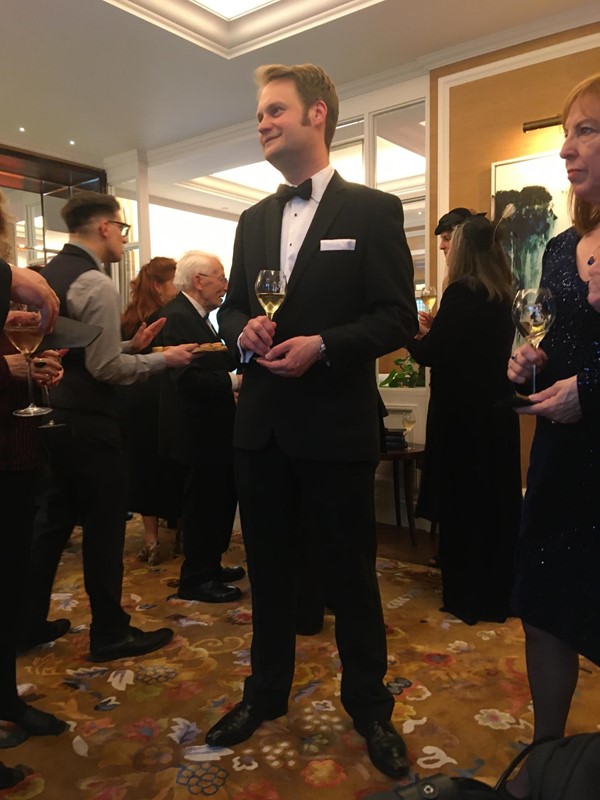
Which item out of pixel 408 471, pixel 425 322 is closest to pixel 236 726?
pixel 425 322

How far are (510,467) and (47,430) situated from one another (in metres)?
1.79

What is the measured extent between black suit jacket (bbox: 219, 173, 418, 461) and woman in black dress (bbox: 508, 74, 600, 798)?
374 mm

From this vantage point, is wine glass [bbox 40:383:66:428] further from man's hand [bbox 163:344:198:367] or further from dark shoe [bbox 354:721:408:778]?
dark shoe [bbox 354:721:408:778]

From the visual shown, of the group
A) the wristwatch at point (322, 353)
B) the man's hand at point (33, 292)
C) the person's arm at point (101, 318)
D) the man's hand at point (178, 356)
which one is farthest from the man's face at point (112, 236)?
the wristwatch at point (322, 353)

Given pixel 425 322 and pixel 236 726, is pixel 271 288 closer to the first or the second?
pixel 236 726

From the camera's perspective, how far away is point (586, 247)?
1373 millimetres

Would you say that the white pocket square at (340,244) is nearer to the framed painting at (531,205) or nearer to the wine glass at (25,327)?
the wine glass at (25,327)

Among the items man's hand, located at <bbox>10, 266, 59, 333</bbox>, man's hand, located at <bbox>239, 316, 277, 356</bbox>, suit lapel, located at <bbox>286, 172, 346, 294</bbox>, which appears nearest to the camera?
man's hand, located at <bbox>10, 266, 59, 333</bbox>

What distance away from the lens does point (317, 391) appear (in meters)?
1.63

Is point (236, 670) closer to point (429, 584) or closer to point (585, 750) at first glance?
point (429, 584)

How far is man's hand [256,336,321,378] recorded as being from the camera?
152cm

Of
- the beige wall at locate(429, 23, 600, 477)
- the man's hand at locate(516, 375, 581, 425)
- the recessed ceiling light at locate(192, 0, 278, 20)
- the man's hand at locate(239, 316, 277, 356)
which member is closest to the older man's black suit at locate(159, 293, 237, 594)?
the man's hand at locate(239, 316, 277, 356)

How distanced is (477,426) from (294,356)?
1.32 metres

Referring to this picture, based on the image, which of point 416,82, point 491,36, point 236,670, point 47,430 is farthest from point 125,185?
point 236,670
